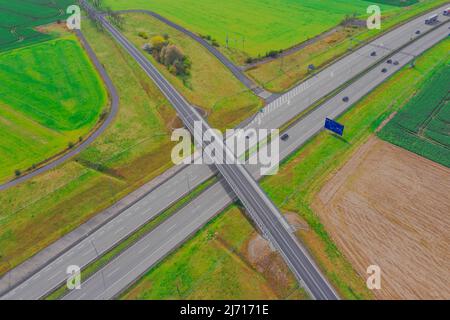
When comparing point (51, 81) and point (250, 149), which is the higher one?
point (51, 81)

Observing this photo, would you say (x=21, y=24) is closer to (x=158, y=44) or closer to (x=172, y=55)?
(x=158, y=44)

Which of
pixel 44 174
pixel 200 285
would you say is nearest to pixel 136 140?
pixel 44 174

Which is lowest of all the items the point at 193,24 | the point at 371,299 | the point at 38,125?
the point at 371,299

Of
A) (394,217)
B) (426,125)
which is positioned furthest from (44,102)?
(426,125)

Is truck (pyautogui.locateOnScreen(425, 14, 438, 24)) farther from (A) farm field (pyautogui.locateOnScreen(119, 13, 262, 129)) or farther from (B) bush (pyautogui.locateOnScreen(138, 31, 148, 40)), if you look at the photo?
(B) bush (pyautogui.locateOnScreen(138, 31, 148, 40))

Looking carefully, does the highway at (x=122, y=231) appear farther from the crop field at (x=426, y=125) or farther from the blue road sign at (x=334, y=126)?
the crop field at (x=426, y=125)

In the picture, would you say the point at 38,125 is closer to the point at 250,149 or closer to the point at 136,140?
the point at 136,140
